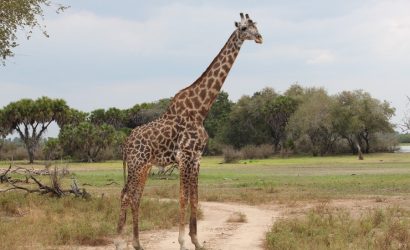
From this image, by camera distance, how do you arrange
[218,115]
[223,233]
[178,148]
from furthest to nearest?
[218,115] < [223,233] < [178,148]

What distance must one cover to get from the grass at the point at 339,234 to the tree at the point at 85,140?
178 ft

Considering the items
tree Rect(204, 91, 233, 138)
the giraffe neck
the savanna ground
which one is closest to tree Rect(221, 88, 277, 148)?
tree Rect(204, 91, 233, 138)

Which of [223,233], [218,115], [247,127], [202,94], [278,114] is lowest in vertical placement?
[223,233]

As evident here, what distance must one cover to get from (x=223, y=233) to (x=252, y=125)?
7387cm

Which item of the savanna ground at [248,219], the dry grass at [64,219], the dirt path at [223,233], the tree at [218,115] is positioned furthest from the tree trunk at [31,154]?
the dirt path at [223,233]

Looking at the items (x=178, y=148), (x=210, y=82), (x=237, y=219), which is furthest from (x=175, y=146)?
(x=237, y=219)

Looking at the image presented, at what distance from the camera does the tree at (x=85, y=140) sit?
66.3 meters

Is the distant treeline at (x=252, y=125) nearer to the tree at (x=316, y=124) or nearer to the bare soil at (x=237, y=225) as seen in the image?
the tree at (x=316, y=124)

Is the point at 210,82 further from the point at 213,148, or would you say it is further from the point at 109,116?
the point at 109,116

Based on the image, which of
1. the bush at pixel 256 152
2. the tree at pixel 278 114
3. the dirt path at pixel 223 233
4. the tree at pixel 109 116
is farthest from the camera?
the tree at pixel 109 116

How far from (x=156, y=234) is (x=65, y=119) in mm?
62625

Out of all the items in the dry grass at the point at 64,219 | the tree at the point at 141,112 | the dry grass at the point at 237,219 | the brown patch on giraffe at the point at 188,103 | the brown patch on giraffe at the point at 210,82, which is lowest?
the dry grass at the point at 237,219

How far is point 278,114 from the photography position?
85250mm

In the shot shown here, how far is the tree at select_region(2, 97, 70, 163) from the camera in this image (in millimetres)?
69750
